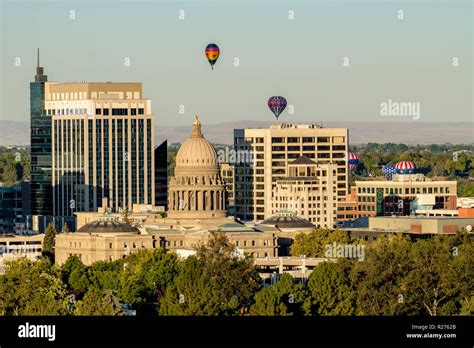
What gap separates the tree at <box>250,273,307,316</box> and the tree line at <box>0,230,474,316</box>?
0.06m

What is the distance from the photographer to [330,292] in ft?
478

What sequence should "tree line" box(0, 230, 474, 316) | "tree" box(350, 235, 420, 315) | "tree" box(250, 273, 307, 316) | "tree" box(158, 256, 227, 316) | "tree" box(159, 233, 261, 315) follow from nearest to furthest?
"tree" box(158, 256, 227, 316) → "tree" box(250, 273, 307, 316) → "tree" box(159, 233, 261, 315) → "tree line" box(0, 230, 474, 316) → "tree" box(350, 235, 420, 315)

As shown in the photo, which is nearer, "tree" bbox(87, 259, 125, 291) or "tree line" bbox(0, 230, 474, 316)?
"tree line" bbox(0, 230, 474, 316)

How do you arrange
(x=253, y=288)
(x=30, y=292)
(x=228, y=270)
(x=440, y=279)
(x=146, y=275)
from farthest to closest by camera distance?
(x=146, y=275), (x=228, y=270), (x=253, y=288), (x=440, y=279), (x=30, y=292)

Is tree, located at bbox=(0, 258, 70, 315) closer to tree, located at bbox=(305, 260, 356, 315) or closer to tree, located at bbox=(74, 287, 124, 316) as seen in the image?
tree, located at bbox=(74, 287, 124, 316)

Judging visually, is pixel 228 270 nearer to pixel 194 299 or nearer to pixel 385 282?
pixel 385 282

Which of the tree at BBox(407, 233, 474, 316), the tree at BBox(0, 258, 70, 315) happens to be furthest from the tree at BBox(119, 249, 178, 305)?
the tree at BBox(407, 233, 474, 316)

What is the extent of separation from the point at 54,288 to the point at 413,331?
161 ft

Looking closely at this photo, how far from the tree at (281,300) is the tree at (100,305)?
766 centimetres

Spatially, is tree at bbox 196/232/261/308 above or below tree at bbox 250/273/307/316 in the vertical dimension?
above

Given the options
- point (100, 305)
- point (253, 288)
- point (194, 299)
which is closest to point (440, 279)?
point (253, 288)

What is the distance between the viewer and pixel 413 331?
100 metres

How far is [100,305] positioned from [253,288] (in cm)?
2015

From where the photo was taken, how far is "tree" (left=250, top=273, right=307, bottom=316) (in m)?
136
